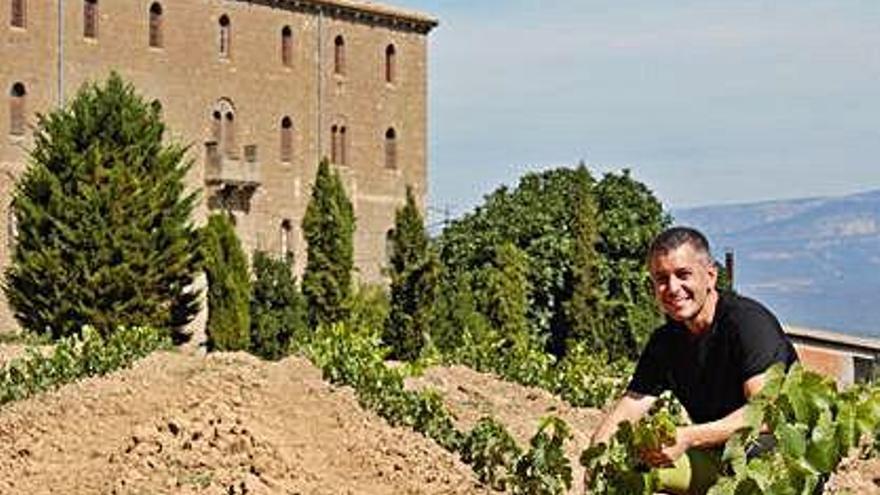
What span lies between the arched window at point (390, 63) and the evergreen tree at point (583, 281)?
12629mm

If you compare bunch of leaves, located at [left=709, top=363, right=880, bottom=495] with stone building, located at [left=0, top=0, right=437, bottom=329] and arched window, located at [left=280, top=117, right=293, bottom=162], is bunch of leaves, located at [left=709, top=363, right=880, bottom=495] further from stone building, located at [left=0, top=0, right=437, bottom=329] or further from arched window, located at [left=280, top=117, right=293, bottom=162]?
arched window, located at [left=280, top=117, right=293, bottom=162]

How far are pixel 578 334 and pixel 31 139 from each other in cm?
1214

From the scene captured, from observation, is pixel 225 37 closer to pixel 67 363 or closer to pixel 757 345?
pixel 67 363

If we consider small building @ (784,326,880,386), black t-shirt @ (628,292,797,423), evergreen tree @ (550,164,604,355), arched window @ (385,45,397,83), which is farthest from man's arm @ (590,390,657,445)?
arched window @ (385,45,397,83)

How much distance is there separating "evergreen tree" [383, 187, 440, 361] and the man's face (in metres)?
28.9

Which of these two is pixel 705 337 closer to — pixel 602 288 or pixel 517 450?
pixel 517 450

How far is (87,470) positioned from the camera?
13.4 metres

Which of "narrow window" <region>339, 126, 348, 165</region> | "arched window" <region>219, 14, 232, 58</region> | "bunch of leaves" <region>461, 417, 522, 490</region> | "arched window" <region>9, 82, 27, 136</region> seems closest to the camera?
"bunch of leaves" <region>461, 417, 522, 490</region>

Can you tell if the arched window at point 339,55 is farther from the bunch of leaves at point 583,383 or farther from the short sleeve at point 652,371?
the short sleeve at point 652,371

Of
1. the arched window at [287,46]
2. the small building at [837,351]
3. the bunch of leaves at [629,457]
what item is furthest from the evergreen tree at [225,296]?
the bunch of leaves at [629,457]

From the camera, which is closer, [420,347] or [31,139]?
[420,347]

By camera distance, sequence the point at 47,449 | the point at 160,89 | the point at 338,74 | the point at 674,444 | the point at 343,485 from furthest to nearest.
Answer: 1. the point at 338,74
2. the point at 160,89
3. the point at 47,449
4. the point at 343,485
5. the point at 674,444

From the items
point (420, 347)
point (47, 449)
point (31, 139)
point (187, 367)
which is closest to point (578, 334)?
point (420, 347)

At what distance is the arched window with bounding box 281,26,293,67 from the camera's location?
50.8 metres
